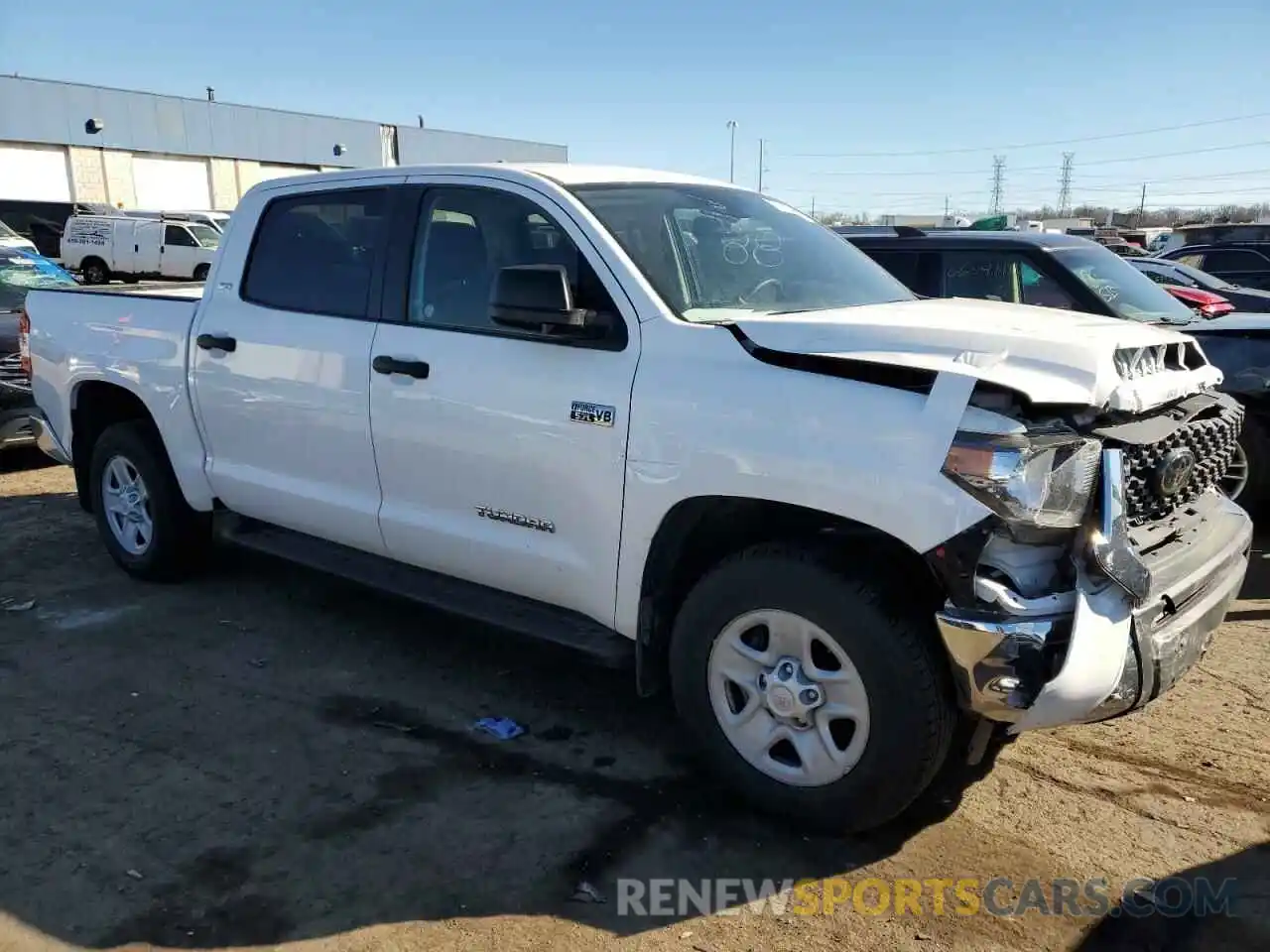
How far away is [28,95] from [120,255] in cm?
1824

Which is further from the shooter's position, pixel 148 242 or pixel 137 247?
pixel 137 247

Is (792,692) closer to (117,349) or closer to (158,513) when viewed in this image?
(158,513)

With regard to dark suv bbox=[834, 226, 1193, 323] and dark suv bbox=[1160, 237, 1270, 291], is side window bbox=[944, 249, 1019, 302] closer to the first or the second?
dark suv bbox=[834, 226, 1193, 323]

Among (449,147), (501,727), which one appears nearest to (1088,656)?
(501,727)

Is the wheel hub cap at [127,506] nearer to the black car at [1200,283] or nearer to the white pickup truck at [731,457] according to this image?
the white pickup truck at [731,457]

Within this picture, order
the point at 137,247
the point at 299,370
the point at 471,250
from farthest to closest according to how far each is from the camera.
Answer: the point at 137,247, the point at 299,370, the point at 471,250

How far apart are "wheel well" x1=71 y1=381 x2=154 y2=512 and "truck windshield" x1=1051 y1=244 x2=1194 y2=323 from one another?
19.6ft

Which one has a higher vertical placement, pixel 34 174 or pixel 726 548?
pixel 34 174

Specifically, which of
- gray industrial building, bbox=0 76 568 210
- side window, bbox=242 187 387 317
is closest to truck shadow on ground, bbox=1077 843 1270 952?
side window, bbox=242 187 387 317

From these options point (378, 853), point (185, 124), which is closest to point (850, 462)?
point (378, 853)

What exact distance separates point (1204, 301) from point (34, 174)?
41.9 meters

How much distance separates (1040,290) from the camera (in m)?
7.20

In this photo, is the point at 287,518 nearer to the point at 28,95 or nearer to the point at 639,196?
the point at 639,196

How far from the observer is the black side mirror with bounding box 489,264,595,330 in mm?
3410
